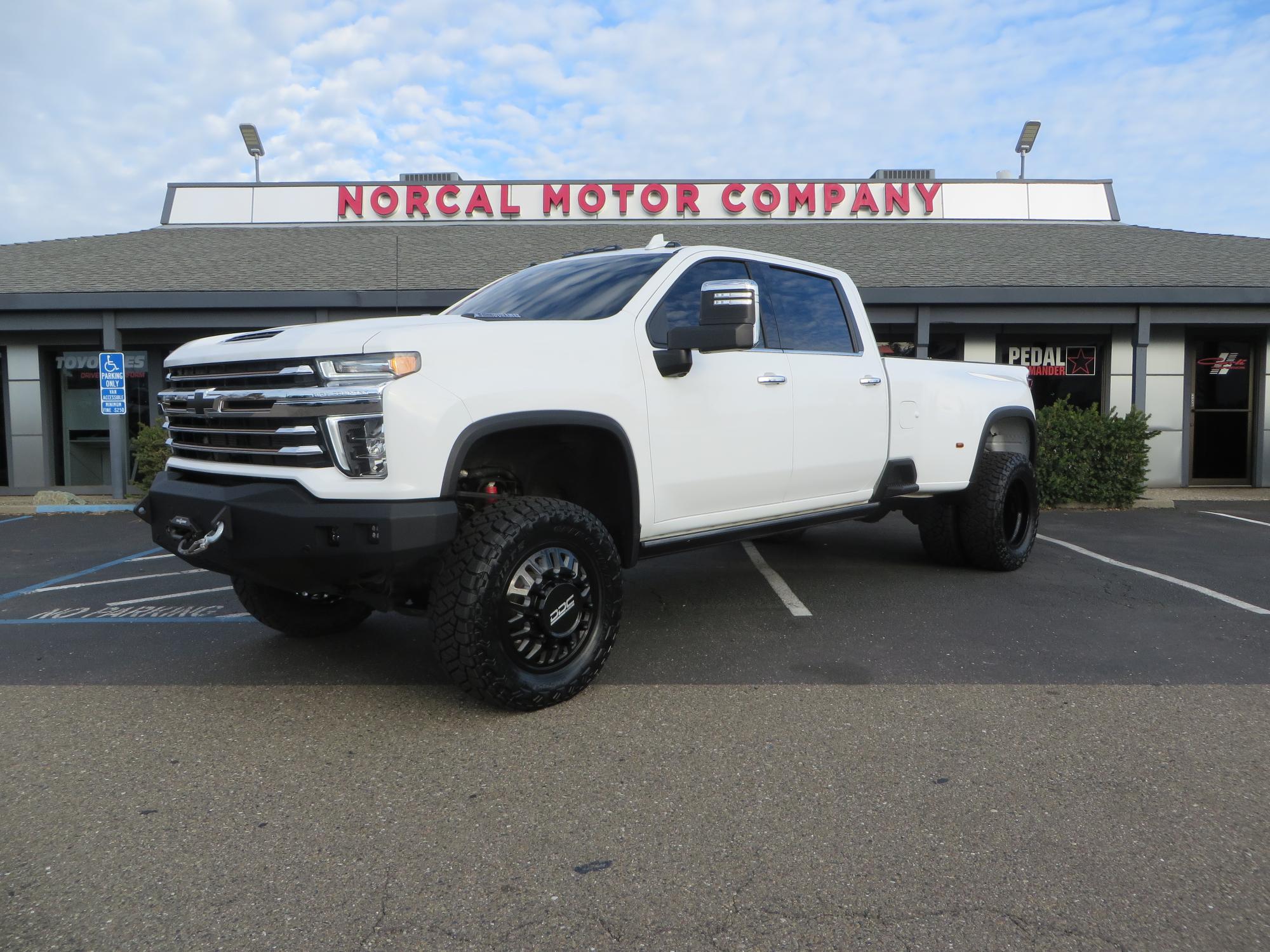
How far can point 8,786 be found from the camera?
3133 mm

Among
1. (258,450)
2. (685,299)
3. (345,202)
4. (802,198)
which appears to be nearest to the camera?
(258,450)

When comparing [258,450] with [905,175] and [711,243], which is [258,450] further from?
[905,175]

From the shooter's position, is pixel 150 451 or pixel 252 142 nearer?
pixel 150 451

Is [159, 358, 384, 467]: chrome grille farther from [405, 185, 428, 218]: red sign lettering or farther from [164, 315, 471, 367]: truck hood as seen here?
[405, 185, 428, 218]: red sign lettering

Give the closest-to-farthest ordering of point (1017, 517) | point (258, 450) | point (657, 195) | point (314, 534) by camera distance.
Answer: point (314, 534), point (258, 450), point (1017, 517), point (657, 195)

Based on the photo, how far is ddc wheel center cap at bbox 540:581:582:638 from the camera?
3.71 metres

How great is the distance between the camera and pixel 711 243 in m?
16.4

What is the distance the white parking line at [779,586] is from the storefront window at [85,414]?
12.1 metres

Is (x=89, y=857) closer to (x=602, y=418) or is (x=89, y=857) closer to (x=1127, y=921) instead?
(x=602, y=418)

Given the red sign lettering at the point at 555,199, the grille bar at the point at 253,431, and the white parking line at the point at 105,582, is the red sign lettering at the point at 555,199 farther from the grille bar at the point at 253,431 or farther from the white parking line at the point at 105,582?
the grille bar at the point at 253,431

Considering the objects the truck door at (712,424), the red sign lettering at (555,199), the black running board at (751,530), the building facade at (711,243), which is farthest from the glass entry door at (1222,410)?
the truck door at (712,424)

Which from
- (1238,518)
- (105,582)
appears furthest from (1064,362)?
(105,582)

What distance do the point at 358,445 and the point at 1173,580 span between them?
5.88m

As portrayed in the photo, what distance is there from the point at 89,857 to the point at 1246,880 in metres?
3.25
